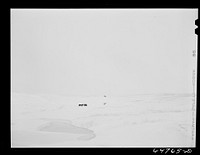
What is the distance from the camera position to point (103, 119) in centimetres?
184

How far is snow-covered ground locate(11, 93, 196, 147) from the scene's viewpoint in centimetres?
183

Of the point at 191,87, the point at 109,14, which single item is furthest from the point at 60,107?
the point at 191,87

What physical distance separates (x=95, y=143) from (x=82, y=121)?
20cm

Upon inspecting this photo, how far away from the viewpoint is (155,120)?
72.1 inches

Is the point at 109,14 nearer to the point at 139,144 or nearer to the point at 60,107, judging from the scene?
the point at 60,107

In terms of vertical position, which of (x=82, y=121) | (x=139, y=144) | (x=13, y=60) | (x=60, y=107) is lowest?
(x=139, y=144)

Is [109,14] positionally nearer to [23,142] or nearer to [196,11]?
[196,11]

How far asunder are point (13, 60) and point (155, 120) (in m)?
1.19

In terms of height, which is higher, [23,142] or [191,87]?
[191,87]

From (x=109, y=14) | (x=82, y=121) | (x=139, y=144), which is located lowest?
(x=139, y=144)

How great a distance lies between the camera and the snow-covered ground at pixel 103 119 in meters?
1.83

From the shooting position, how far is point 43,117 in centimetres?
184

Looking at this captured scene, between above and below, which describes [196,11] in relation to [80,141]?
above

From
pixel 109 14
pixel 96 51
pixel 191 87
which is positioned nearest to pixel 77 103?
pixel 96 51
